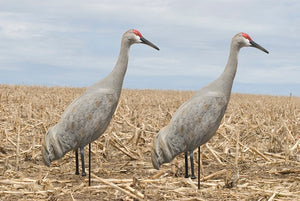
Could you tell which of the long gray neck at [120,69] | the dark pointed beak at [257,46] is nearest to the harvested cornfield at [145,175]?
the long gray neck at [120,69]

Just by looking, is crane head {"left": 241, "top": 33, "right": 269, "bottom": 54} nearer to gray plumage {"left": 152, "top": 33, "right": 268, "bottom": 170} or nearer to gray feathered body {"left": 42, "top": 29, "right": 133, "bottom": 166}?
gray plumage {"left": 152, "top": 33, "right": 268, "bottom": 170}

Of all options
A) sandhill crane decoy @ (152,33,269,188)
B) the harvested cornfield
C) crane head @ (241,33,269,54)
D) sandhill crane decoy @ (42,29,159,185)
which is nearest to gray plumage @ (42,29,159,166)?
sandhill crane decoy @ (42,29,159,185)

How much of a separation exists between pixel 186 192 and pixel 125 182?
91 cm

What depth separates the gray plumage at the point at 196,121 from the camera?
225 inches

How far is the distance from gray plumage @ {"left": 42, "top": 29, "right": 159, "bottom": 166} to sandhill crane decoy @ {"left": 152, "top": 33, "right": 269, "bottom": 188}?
0.83 m

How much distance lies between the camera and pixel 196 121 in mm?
5711

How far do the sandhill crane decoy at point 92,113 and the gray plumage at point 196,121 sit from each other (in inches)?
32.4

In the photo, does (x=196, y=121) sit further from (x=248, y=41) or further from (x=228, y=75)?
(x=248, y=41)

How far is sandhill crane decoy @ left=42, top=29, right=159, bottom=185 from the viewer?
594 centimetres

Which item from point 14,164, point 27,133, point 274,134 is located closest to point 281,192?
point 274,134

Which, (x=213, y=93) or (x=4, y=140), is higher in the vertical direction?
(x=213, y=93)

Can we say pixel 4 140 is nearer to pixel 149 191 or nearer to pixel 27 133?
pixel 27 133

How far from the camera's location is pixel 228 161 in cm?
786

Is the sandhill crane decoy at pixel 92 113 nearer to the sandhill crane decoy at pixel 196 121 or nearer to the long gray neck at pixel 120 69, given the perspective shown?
the long gray neck at pixel 120 69
